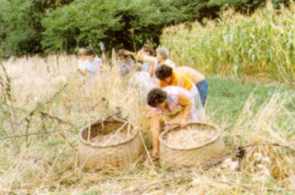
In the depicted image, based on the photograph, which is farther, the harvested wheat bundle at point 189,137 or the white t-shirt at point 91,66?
the white t-shirt at point 91,66

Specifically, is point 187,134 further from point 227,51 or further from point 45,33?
point 45,33

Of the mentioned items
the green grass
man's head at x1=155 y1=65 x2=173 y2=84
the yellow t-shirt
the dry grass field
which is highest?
man's head at x1=155 y1=65 x2=173 y2=84

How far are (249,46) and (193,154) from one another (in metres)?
6.65

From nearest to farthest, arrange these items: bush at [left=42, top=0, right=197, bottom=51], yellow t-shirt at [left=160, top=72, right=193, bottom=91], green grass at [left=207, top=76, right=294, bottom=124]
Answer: yellow t-shirt at [left=160, top=72, right=193, bottom=91] → green grass at [left=207, top=76, right=294, bottom=124] → bush at [left=42, top=0, right=197, bottom=51]

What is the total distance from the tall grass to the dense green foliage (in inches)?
105

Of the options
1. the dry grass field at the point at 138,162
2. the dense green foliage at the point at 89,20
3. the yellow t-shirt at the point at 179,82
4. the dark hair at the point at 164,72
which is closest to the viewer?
the dry grass field at the point at 138,162

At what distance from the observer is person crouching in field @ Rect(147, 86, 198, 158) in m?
5.23

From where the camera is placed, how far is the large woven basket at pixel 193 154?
4742mm

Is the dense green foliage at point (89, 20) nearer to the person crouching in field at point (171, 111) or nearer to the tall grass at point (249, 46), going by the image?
the tall grass at point (249, 46)

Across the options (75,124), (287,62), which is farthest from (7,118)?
(287,62)

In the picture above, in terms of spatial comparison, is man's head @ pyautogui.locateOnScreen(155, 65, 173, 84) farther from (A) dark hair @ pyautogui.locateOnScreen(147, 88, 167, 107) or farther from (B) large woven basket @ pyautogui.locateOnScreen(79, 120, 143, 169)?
(B) large woven basket @ pyautogui.locateOnScreen(79, 120, 143, 169)

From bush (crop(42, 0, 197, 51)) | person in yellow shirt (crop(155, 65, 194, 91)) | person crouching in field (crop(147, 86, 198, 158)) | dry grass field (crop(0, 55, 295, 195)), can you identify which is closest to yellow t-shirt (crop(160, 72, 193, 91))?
person in yellow shirt (crop(155, 65, 194, 91))

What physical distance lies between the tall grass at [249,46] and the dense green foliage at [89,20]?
8.74 ft

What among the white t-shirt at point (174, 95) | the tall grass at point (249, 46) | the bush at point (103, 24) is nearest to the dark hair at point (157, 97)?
the white t-shirt at point (174, 95)
